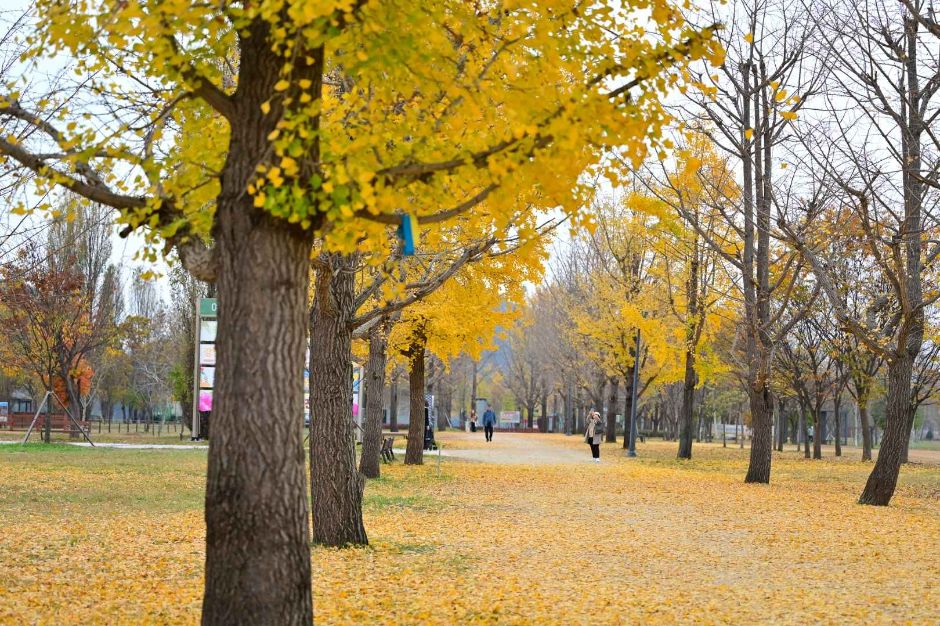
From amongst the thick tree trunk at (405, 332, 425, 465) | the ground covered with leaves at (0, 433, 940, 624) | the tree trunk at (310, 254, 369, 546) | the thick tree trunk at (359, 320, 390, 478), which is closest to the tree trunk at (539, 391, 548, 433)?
the thick tree trunk at (405, 332, 425, 465)

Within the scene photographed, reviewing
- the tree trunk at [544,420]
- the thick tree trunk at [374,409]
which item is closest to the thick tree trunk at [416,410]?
the thick tree trunk at [374,409]

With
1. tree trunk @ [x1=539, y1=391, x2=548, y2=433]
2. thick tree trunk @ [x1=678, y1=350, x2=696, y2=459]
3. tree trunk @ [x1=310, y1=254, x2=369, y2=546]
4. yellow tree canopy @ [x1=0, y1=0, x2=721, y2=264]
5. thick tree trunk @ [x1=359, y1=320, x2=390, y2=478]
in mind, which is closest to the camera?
yellow tree canopy @ [x1=0, y1=0, x2=721, y2=264]

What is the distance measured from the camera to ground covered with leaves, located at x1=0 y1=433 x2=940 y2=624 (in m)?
6.49

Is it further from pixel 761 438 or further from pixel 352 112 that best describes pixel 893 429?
pixel 352 112

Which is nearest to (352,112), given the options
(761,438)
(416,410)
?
(761,438)

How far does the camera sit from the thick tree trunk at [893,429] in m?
14.7

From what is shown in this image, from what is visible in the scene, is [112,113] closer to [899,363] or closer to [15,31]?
[15,31]

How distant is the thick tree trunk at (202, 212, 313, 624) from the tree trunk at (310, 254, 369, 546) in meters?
4.47

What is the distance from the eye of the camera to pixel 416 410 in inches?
953

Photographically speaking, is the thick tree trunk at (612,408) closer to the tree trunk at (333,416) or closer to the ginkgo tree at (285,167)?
the tree trunk at (333,416)

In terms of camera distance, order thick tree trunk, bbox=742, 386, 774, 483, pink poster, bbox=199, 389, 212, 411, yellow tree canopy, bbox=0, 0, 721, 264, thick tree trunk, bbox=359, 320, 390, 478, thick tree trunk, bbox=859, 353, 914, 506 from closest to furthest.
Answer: yellow tree canopy, bbox=0, 0, 721, 264, thick tree trunk, bbox=859, 353, 914, 506, thick tree trunk, bbox=359, 320, 390, 478, thick tree trunk, bbox=742, 386, 774, 483, pink poster, bbox=199, 389, 212, 411

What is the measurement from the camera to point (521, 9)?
220 inches

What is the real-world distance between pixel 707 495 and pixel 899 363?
381cm

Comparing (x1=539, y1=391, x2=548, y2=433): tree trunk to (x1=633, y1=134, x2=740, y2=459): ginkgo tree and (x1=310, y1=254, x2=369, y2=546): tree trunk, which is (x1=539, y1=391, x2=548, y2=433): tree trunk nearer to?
(x1=633, y1=134, x2=740, y2=459): ginkgo tree
